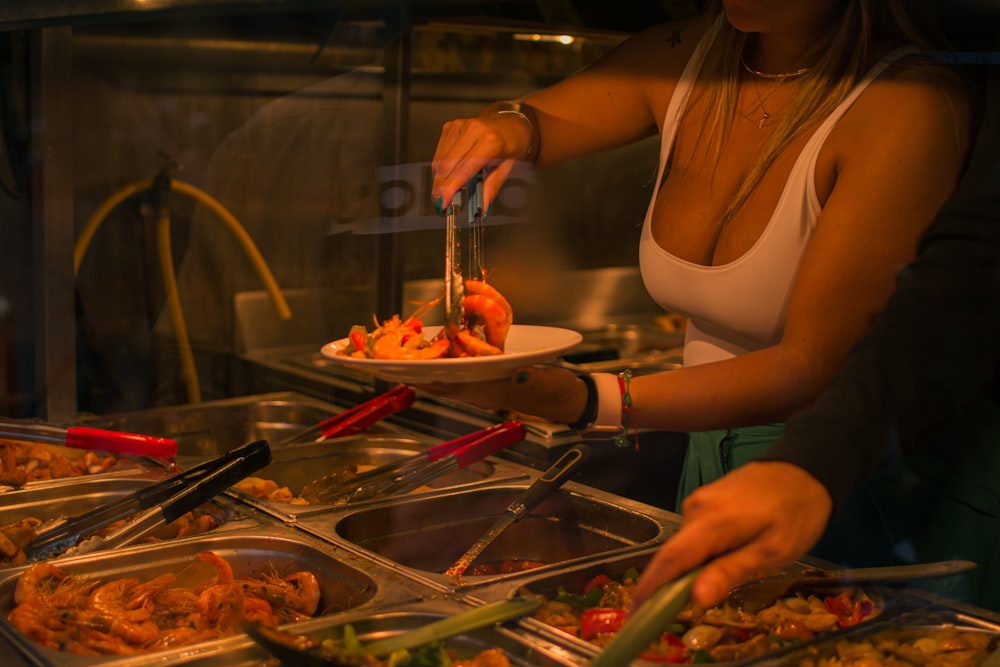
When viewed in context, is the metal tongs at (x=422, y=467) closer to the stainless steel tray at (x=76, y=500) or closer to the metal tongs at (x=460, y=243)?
the stainless steel tray at (x=76, y=500)

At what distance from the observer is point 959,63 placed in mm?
1029

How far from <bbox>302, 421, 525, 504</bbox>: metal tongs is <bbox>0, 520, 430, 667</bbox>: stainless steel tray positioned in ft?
0.57

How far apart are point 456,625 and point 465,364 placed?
0.30 m

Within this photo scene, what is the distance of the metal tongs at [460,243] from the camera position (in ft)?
4.93

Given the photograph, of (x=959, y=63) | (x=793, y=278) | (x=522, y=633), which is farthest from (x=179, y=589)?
(x=959, y=63)

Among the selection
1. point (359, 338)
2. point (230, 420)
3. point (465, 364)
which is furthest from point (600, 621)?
point (230, 420)

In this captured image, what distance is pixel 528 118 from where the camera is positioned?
5.43 feet

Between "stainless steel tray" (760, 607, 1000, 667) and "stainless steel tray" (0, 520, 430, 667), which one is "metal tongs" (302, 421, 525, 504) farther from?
"stainless steel tray" (760, 607, 1000, 667)

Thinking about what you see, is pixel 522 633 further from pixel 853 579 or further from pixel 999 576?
pixel 999 576

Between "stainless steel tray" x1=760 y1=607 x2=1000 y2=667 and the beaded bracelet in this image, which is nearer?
"stainless steel tray" x1=760 y1=607 x2=1000 y2=667

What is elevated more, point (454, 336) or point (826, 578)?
point (454, 336)

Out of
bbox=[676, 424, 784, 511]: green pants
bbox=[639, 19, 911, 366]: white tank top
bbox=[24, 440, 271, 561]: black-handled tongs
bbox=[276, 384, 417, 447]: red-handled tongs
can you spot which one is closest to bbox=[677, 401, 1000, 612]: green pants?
bbox=[676, 424, 784, 511]: green pants

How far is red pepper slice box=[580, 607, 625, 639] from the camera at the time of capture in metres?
1.27

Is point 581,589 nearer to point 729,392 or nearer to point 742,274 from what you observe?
point 729,392
